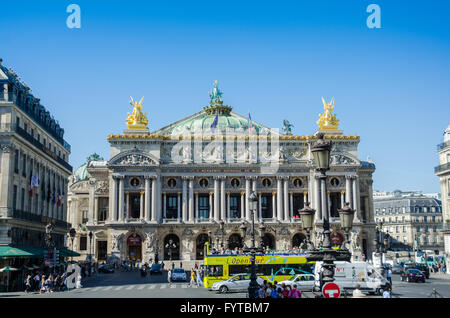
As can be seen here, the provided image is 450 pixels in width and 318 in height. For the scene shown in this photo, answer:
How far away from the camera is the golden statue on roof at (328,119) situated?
287 feet

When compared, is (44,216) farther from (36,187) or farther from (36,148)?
(36,148)

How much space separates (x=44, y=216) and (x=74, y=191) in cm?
4539

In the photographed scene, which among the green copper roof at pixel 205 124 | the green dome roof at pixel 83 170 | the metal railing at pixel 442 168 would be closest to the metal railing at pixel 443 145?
the metal railing at pixel 442 168

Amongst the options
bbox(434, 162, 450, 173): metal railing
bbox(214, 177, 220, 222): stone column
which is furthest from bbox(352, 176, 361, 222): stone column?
bbox(214, 177, 220, 222): stone column

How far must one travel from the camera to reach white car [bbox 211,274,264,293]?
40.3m

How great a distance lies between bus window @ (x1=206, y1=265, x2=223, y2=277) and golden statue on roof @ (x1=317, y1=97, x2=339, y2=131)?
48588 millimetres

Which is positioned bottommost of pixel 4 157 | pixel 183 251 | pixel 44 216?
pixel 183 251

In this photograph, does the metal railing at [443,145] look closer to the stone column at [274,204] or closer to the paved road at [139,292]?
the stone column at [274,204]

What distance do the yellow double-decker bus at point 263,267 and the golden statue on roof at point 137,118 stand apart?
44.8 meters

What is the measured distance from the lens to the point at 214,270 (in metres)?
44.4
